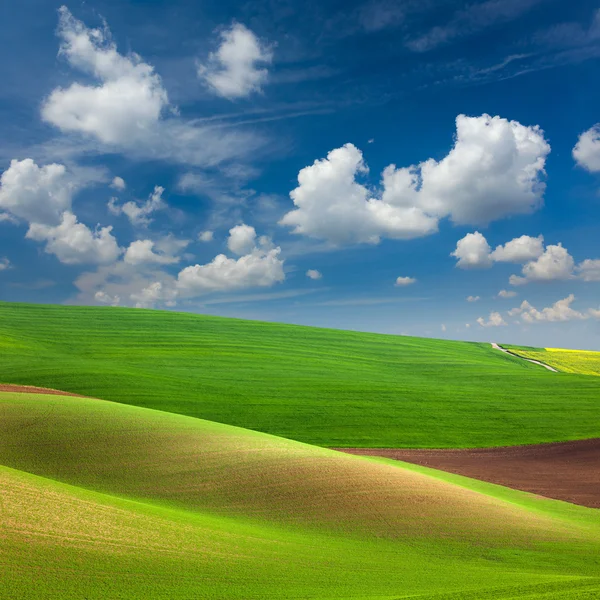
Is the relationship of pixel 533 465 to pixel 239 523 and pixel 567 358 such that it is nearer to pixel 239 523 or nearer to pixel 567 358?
pixel 239 523

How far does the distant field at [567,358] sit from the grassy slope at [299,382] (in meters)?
18.1

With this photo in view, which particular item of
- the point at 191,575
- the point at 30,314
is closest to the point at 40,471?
the point at 191,575

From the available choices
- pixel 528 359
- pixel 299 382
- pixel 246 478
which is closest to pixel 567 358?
pixel 528 359

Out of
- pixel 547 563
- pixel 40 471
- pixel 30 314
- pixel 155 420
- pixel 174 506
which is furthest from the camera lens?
pixel 30 314

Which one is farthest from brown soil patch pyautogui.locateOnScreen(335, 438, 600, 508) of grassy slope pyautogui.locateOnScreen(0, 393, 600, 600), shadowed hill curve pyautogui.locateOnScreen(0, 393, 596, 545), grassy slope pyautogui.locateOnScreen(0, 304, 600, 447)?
shadowed hill curve pyautogui.locateOnScreen(0, 393, 596, 545)

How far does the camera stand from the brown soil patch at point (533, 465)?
822 inches

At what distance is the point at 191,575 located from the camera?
8.03 meters

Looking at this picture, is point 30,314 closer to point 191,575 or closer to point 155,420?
point 155,420

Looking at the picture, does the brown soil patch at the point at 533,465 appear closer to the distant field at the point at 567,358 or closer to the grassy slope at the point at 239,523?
the grassy slope at the point at 239,523

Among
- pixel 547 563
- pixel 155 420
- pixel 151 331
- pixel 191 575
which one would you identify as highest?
pixel 151 331

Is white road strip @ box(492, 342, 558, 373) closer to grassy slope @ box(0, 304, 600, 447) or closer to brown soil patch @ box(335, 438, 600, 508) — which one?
grassy slope @ box(0, 304, 600, 447)

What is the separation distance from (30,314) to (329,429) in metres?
47.4

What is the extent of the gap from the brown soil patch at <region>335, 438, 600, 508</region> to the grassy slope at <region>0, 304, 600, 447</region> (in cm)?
128

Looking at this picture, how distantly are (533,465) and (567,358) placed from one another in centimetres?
5696
